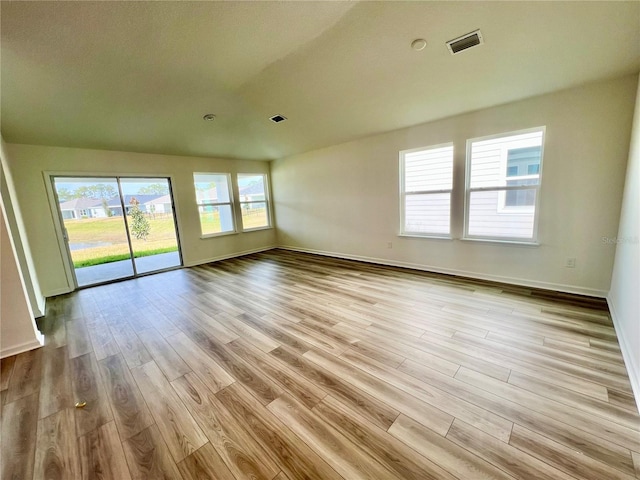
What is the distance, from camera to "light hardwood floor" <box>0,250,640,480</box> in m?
1.30

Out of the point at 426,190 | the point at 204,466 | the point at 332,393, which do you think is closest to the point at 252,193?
the point at 426,190

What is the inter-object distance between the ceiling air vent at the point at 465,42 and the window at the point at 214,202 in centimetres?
528

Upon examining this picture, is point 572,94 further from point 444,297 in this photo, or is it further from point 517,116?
point 444,297

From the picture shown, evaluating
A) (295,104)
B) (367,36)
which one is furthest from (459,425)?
(295,104)

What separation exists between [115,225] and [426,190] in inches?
228

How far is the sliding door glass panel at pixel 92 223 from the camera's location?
4332 mm

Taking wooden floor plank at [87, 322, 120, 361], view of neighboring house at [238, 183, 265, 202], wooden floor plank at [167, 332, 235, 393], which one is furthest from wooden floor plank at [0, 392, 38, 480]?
view of neighboring house at [238, 183, 265, 202]

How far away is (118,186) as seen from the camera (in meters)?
4.77

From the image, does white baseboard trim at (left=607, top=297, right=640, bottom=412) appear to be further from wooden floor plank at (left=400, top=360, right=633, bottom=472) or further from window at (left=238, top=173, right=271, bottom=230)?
window at (left=238, top=173, right=271, bottom=230)

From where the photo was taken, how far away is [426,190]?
4.27 metres

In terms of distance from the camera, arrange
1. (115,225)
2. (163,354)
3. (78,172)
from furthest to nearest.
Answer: (115,225) < (78,172) < (163,354)

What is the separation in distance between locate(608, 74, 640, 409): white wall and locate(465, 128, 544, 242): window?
2.55 feet

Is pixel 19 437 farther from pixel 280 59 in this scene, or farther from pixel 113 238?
pixel 113 238

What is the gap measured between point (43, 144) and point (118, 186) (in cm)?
109
